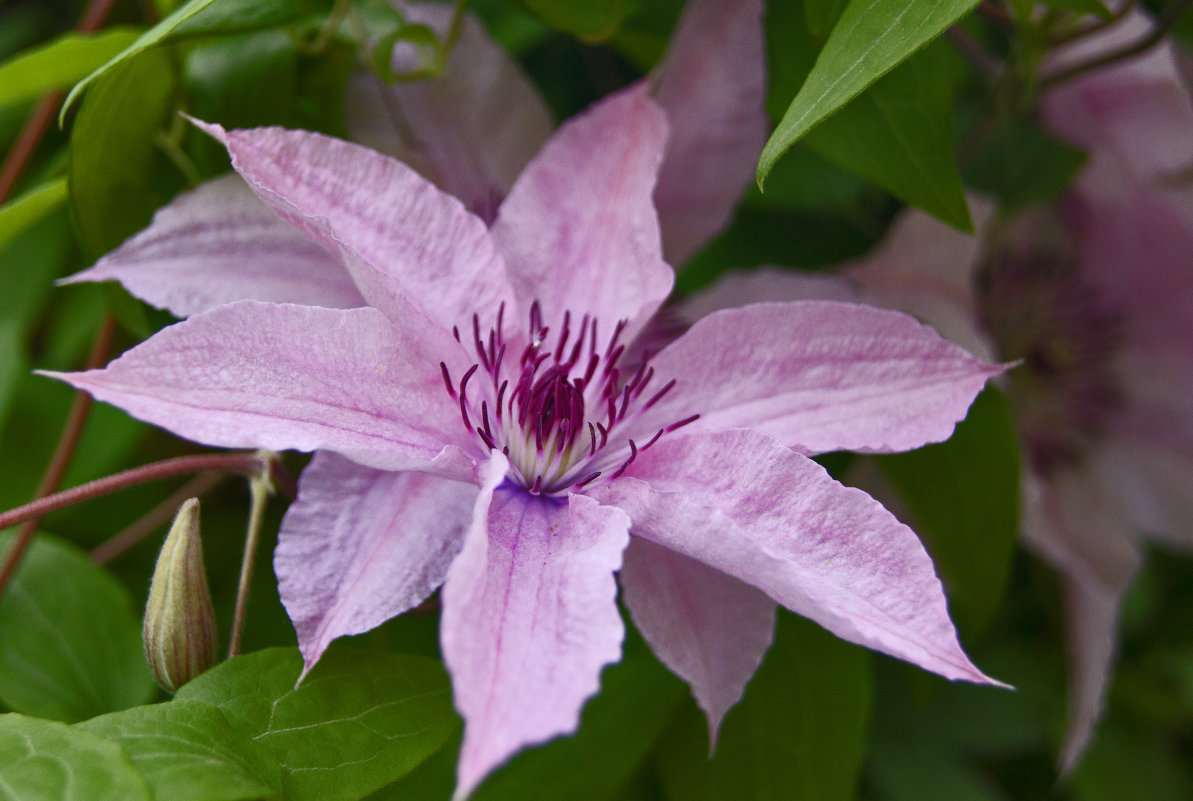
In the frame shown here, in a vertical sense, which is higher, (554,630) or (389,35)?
(389,35)

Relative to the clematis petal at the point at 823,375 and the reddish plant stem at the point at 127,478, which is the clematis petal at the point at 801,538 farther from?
the reddish plant stem at the point at 127,478

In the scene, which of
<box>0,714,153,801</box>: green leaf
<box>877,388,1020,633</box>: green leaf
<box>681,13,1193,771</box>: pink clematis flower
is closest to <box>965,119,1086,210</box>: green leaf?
<box>681,13,1193,771</box>: pink clematis flower

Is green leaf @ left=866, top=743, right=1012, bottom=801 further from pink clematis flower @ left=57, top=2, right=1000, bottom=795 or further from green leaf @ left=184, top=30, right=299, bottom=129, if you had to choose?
green leaf @ left=184, top=30, right=299, bottom=129

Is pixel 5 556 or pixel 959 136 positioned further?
pixel 959 136

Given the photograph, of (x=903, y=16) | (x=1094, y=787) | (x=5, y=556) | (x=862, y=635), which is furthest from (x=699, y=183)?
(x=1094, y=787)

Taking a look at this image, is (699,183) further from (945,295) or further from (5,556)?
(5,556)

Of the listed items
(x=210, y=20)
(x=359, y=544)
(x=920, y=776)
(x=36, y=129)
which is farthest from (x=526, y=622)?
(x=920, y=776)
